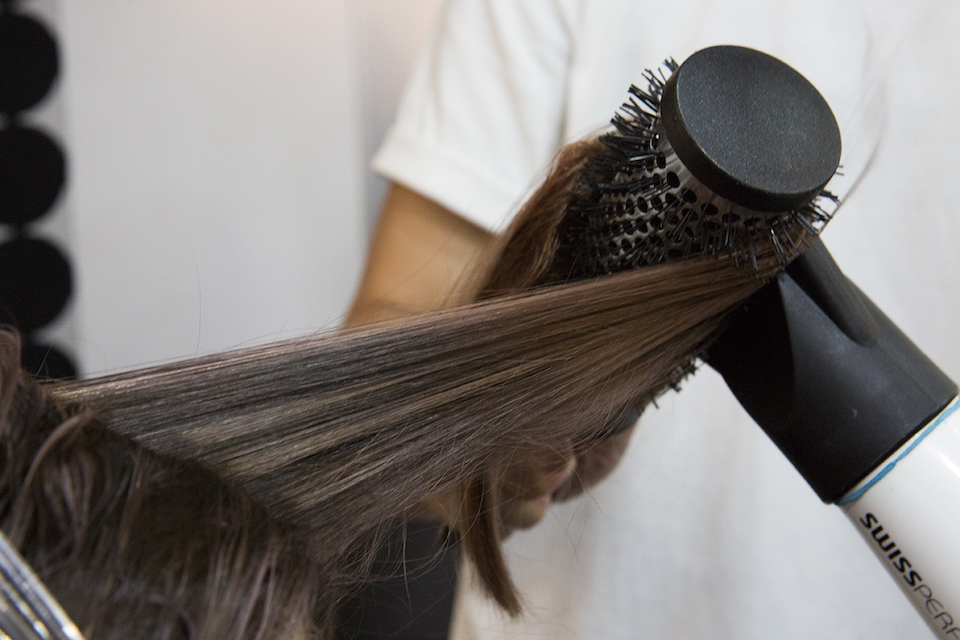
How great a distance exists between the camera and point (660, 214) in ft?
A: 0.81

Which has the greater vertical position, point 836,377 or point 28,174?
point 836,377

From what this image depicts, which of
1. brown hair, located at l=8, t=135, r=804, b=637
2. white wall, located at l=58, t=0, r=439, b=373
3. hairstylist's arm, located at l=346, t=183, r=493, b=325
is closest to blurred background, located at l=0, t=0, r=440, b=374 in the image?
white wall, located at l=58, t=0, r=439, b=373

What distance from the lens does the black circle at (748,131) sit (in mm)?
219

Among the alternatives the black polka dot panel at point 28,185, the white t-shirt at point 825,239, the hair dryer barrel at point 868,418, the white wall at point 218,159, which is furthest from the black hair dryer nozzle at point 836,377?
the black polka dot panel at point 28,185

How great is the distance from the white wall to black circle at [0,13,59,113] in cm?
1

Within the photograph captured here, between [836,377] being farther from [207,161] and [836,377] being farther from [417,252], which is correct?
[207,161]

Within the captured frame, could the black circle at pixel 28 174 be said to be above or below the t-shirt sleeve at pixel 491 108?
below

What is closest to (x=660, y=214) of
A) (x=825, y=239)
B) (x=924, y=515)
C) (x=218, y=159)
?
(x=924, y=515)

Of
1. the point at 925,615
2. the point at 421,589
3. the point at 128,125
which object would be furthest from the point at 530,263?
the point at 128,125

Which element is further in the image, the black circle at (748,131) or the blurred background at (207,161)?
the blurred background at (207,161)

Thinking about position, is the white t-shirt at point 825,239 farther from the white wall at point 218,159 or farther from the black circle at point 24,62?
the black circle at point 24,62

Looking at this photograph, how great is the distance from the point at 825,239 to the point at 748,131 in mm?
294

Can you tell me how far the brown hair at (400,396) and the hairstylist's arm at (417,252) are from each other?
0.24 metres

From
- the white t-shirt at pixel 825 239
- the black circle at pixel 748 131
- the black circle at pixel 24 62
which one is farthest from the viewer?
the black circle at pixel 24 62
